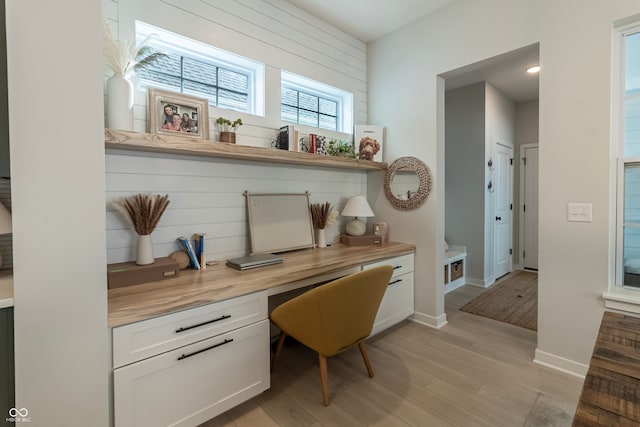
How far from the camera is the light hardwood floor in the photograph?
5.51 feet

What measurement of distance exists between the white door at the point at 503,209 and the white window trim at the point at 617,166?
2491mm

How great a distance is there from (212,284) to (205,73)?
1634 mm

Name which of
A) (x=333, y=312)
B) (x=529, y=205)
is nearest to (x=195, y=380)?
(x=333, y=312)

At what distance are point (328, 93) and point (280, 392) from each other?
2.72m

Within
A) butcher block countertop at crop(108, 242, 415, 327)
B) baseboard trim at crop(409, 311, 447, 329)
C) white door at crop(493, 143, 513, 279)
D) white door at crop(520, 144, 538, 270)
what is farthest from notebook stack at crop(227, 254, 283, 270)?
white door at crop(520, 144, 538, 270)

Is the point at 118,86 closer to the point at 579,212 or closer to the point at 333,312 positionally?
the point at 333,312

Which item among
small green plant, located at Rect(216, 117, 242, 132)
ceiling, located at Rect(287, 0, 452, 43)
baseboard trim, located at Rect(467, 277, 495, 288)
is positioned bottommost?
baseboard trim, located at Rect(467, 277, 495, 288)

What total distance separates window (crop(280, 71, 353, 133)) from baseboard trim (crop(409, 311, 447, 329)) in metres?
2.04

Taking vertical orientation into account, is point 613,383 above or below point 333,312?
above

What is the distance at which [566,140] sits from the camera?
2049 mm

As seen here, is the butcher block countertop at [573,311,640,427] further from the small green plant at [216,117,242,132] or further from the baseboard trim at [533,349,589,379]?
the small green plant at [216,117,242,132]

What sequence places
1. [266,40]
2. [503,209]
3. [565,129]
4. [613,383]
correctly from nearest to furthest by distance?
[613,383] < [565,129] < [266,40] < [503,209]

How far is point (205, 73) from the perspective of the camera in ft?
7.52

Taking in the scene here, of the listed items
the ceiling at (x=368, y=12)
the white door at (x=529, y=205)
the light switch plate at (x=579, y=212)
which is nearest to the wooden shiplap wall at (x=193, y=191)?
the ceiling at (x=368, y=12)
